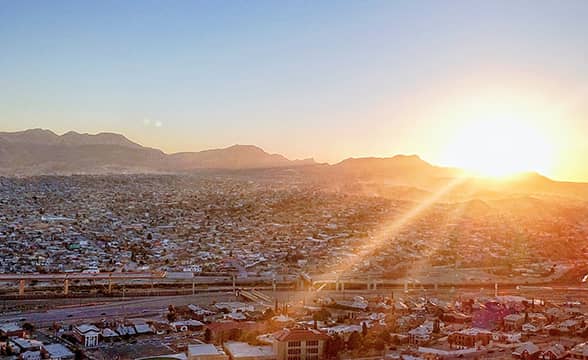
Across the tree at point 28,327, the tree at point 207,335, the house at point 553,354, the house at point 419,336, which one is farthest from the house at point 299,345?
the tree at point 28,327

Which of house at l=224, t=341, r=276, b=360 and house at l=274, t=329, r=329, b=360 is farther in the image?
house at l=274, t=329, r=329, b=360

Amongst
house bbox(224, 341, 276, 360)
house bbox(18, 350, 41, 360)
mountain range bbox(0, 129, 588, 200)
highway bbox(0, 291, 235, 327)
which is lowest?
highway bbox(0, 291, 235, 327)

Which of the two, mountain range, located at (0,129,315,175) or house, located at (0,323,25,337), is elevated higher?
mountain range, located at (0,129,315,175)

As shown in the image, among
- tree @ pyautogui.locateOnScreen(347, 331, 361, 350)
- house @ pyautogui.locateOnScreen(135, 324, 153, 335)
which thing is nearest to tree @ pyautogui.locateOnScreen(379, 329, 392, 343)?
tree @ pyautogui.locateOnScreen(347, 331, 361, 350)

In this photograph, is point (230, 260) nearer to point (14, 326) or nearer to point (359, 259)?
point (359, 259)

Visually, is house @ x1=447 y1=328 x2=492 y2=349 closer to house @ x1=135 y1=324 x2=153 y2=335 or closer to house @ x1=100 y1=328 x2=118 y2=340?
house @ x1=135 y1=324 x2=153 y2=335

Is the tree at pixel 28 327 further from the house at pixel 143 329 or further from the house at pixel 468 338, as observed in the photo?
the house at pixel 468 338
